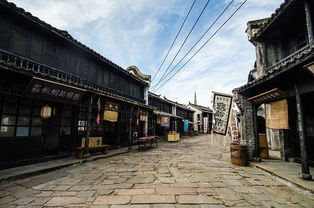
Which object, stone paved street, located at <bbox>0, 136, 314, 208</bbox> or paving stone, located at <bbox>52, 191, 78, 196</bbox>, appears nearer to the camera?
stone paved street, located at <bbox>0, 136, 314, 208</bbox>

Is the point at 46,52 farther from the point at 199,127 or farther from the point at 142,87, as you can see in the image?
the point at 199,127

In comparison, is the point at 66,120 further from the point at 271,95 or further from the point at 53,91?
the point at 271,95

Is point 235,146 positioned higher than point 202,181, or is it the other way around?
point 235,146

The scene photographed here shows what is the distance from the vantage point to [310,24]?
6262mm

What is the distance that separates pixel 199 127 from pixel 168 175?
35.1m

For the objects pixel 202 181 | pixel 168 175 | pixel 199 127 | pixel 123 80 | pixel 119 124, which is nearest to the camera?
pixel 202 181

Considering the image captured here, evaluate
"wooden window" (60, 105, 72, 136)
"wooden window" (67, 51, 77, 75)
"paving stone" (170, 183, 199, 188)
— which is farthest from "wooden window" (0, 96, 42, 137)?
"paving stone" (170, 183, 199, 188)

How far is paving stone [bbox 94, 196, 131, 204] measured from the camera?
12.8ft

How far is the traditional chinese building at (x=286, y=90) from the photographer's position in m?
5.23

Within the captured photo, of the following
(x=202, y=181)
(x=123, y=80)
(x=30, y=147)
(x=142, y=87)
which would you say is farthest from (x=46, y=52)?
(x=142, y=87)

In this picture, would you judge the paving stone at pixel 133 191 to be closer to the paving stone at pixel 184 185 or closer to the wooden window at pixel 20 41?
the paving stone at pixel 184 185

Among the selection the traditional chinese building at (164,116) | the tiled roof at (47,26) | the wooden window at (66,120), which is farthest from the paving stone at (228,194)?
the traditional chinese building at (164,116)

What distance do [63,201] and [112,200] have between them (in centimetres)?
125

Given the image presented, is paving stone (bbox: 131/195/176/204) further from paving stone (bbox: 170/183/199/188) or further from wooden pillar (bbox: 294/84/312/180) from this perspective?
wooden pillar (bbox: 294/84/312/180)
